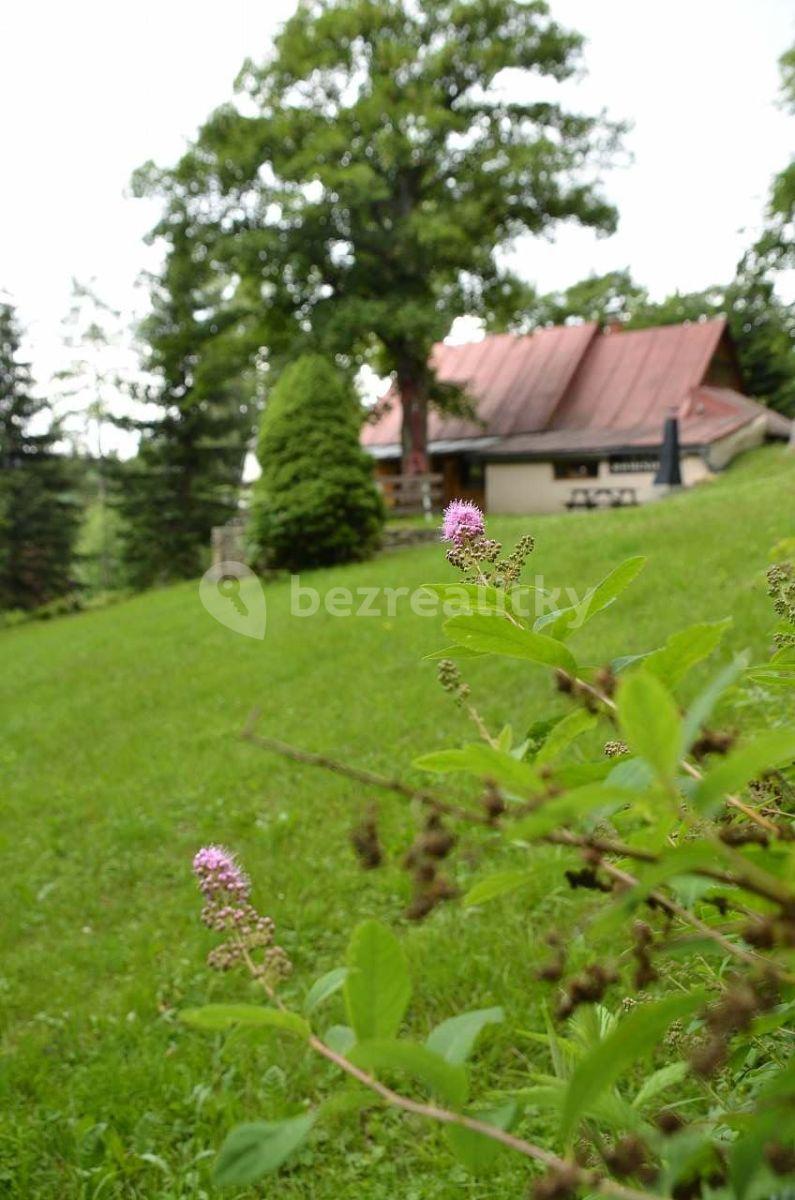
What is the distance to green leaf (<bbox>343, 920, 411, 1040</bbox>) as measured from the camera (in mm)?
491

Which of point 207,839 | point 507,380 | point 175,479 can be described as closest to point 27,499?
point 175,479

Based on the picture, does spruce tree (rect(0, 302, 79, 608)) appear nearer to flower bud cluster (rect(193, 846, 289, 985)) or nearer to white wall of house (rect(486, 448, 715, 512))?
white wall of house (rect(486, 448, 715, 512))

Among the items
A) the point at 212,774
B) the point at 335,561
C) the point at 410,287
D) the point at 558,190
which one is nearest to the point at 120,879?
the point at 212,774

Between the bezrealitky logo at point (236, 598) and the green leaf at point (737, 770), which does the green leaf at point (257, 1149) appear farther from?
the bezrealitky logo at point (236, 598)

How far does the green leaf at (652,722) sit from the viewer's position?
39cm

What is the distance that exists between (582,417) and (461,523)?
20.2 metres

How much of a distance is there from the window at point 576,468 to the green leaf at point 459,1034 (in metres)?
19.3

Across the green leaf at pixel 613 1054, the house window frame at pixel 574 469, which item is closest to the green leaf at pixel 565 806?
the green leaf at pixel 613 1054

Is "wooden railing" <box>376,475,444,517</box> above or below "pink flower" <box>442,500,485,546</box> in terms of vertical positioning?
above

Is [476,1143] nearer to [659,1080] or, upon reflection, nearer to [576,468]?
[659,1080]

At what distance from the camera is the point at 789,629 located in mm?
834

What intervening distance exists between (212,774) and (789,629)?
4.88m

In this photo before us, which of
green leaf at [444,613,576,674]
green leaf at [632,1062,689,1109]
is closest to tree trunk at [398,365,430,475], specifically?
green leaf at [632,1062,689,1109]

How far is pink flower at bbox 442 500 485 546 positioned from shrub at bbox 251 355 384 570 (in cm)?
1171
